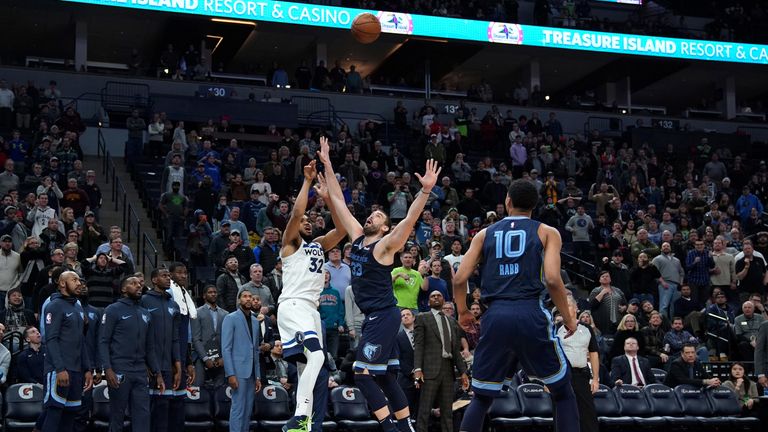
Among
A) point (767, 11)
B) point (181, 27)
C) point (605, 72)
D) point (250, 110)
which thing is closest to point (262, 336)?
point (250, 110)

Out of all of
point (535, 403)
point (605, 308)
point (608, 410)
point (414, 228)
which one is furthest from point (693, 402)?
point (414, 228)

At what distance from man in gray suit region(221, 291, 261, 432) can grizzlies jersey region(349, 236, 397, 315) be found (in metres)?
3.21

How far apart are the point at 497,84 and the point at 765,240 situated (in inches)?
804

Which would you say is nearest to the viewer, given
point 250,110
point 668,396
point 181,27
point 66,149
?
point 668,396

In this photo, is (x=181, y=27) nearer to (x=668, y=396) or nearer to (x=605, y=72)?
(x=605, y=72)

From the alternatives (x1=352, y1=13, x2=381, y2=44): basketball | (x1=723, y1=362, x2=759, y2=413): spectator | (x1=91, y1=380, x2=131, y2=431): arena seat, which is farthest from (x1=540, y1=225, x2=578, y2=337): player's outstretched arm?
(x1=723, y1=362, x2=759, y2=413): spectator

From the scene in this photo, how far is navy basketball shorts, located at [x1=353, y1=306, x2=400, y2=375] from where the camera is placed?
9531mm

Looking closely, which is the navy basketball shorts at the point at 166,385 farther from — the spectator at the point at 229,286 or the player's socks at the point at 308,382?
the spectator at the point at 229,286

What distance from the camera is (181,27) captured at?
33.6 m

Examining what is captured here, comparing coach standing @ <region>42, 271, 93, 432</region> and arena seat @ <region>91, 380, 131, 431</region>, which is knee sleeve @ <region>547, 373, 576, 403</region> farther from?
arena seat @ <region>91, 380, 131, 431</region>

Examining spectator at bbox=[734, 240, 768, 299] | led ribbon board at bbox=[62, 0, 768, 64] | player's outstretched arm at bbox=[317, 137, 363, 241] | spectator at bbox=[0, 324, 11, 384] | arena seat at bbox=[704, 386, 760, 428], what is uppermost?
led ribbon board at bbox=[62, 0, 768, 64]

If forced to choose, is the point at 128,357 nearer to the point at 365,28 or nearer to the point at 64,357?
the point at 64,357

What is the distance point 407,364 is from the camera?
1429cm

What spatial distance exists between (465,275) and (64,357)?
580 centimetres
